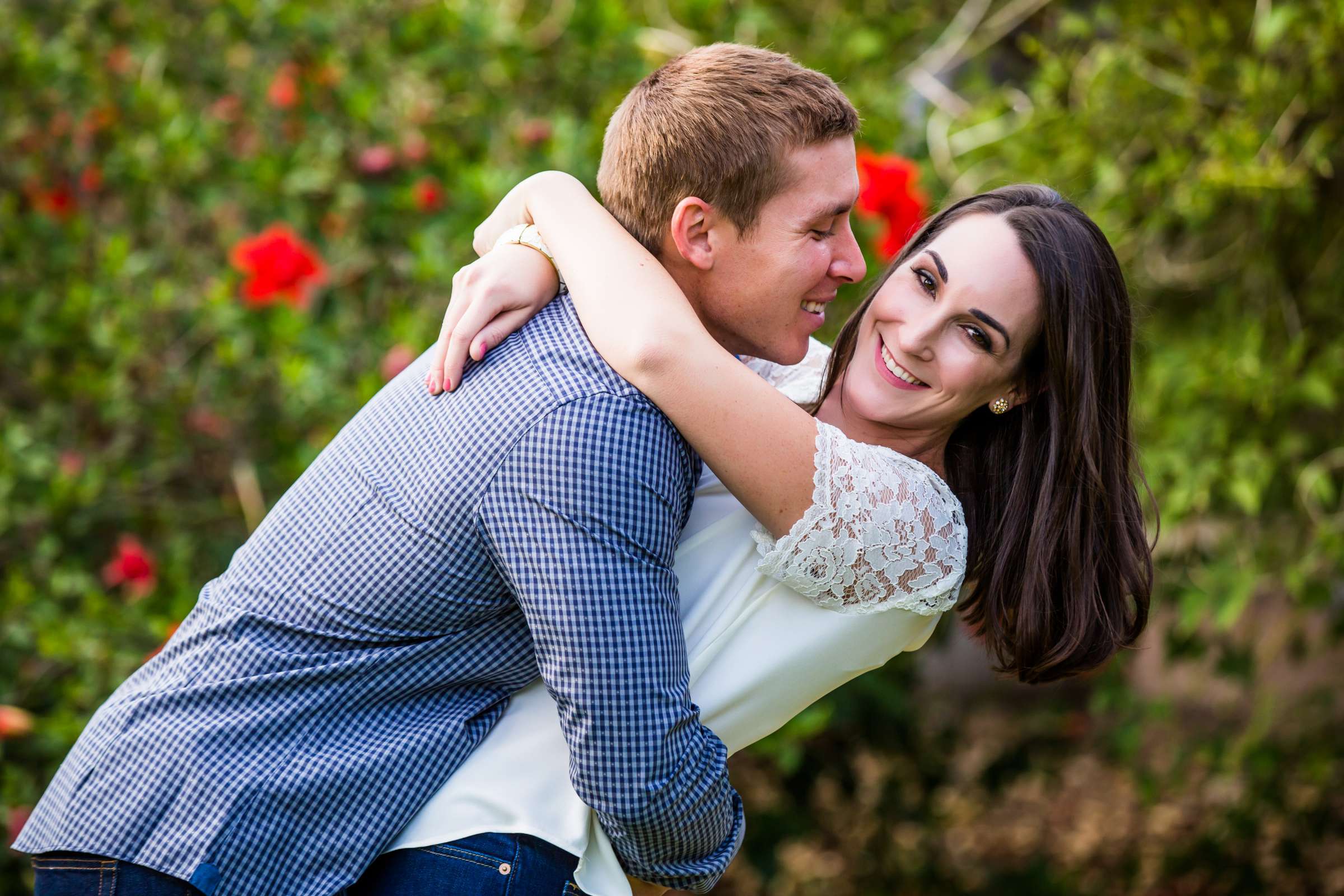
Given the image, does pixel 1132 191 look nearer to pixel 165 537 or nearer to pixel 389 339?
pixel 389 339

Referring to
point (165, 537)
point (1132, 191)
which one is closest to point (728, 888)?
point (165, 537)

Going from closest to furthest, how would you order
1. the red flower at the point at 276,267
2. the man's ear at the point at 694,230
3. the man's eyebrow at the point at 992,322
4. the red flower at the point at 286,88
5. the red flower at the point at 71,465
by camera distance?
the man's ear at the point at 694,230
the man's eyebrow at the point at 992,322
the red flower at the point at 276,267
the red flower at the point at 71,465
the red flower at the point at 286,88

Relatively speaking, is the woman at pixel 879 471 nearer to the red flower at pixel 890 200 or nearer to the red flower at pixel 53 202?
the red flower at pixel 890 200

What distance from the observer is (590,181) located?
291 centimetres

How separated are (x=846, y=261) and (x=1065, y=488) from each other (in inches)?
19.2

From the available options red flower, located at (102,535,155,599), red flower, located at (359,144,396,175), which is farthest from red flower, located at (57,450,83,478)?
red flower, located at (359,144,396,175)

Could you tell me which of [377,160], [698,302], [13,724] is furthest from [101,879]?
[377,160]

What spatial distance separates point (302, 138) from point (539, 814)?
245cm

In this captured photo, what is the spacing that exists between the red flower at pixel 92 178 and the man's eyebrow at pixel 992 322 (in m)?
2.82

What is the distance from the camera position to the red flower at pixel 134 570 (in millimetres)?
2996

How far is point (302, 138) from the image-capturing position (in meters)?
3.41

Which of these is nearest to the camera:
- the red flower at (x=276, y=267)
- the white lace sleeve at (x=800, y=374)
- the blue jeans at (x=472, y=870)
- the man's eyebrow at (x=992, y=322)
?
the blue jeans at (x=472, y=870)

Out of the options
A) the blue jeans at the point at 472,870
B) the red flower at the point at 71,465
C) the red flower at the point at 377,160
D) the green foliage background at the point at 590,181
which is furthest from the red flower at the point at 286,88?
the blue jeans at the point at 472,870

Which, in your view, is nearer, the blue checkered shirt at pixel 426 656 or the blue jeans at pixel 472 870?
the blue checkered shirt at pixel 426 656
